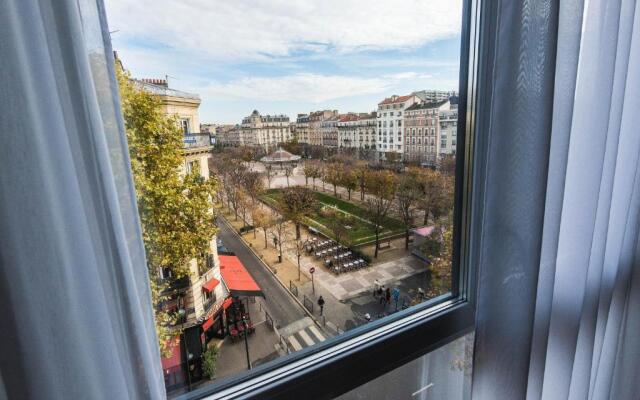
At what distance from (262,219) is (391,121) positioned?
488 mm

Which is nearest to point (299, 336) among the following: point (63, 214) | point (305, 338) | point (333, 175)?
point (305, 338)

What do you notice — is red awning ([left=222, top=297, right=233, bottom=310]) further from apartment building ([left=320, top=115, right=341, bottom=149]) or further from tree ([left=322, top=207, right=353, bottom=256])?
apartment building ([left=320, top=115, right=341, bottom=149])

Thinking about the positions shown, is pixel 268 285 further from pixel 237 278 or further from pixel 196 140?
pixel 196 140

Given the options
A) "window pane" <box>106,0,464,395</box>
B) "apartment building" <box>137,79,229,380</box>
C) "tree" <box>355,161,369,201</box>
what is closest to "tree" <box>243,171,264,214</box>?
"window pane" <box>106,0,464,395</box>

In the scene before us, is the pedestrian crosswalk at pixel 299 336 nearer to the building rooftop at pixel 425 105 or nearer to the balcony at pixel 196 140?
the balcony at pixel 196 140

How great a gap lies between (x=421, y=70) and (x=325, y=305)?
0.74 meters

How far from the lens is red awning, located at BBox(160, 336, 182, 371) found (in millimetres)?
729

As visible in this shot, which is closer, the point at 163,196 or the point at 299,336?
the point at 163,196

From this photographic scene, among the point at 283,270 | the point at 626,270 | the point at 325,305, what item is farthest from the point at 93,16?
the point at 626,270

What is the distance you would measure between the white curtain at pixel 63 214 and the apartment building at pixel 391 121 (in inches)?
28.7

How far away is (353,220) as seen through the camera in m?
1.02

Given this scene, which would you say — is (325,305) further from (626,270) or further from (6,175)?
(626,270)

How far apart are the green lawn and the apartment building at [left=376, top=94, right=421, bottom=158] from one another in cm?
20

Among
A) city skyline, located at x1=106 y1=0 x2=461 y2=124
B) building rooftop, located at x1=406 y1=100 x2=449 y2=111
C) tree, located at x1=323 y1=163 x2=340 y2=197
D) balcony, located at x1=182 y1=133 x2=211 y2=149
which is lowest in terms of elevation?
tree, located at x1=323 y1=163 x2=340 y2=197
